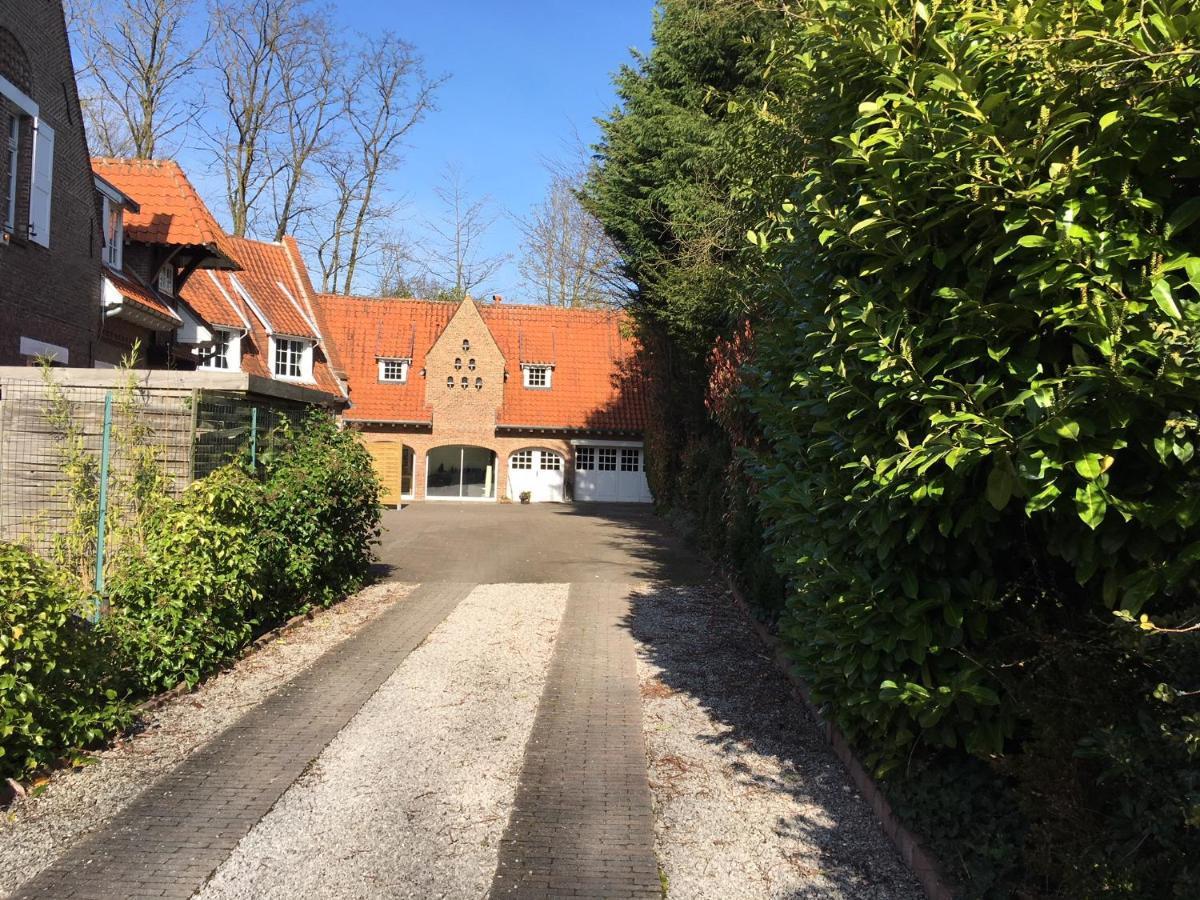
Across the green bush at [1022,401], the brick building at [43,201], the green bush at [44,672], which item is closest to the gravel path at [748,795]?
the green bush at [1022,401]

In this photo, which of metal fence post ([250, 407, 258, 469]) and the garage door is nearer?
metal fence post ([250, 407, 258, 469])

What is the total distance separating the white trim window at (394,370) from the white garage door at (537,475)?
544cm

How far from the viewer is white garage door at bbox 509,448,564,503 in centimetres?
3500

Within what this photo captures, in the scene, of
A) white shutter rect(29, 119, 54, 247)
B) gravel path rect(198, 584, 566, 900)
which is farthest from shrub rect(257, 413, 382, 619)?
white shutter rect(29, 119, 54, 247)

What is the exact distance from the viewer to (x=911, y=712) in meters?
3.96

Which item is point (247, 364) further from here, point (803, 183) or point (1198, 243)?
point (1198, 243)

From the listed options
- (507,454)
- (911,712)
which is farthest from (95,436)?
(507,454)

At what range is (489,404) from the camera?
34750 millimetres

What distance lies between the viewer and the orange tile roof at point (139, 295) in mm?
14781

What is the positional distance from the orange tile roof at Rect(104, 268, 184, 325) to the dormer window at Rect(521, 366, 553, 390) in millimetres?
19236

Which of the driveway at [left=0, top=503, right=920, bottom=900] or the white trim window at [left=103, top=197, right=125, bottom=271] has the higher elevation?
the white trim window at [left=103, top=197, right=125, bottom=271]

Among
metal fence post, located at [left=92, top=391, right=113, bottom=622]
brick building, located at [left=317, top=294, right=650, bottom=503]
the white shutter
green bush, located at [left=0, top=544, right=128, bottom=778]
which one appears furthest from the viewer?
brick building, located at [left=317, top=294, right=650, bottom=503]

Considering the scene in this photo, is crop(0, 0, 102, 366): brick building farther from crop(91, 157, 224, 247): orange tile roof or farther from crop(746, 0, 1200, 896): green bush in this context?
crop(746, 0, 1200, 896): green bush

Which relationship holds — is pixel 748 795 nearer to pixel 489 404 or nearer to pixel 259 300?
pixel 259 300
